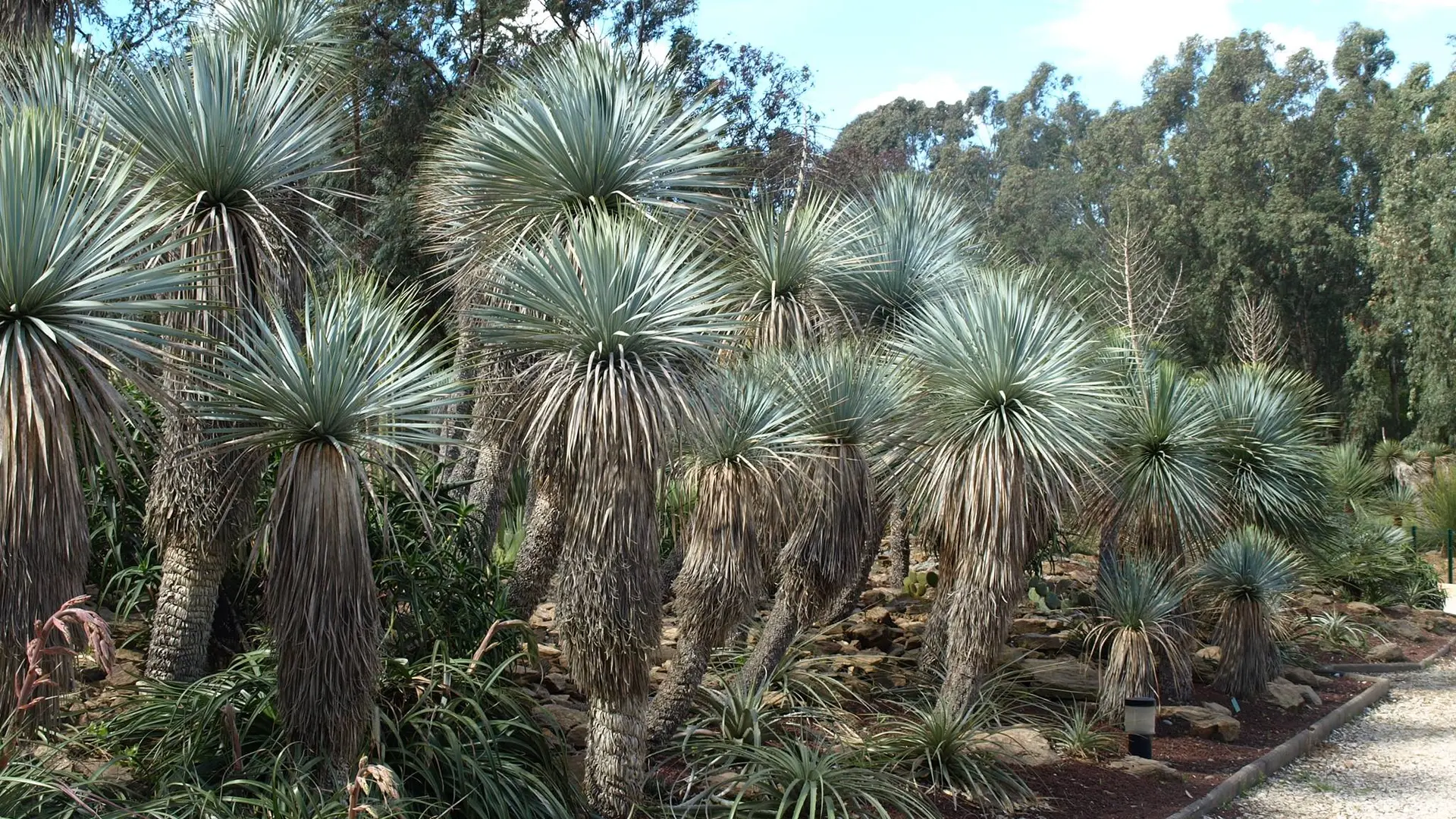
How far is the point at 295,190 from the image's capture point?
7.10 m

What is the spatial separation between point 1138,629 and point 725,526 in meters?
5.02

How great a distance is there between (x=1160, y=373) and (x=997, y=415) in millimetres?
3805

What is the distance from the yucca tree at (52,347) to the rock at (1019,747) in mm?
6434

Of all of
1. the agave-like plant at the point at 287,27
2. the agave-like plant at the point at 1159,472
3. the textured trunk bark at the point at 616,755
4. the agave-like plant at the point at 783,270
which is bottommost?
the textured trunk bark at the point at 616,755

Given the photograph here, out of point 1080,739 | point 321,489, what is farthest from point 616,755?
point 1080,739

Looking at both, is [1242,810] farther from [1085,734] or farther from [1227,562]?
[1227,562]

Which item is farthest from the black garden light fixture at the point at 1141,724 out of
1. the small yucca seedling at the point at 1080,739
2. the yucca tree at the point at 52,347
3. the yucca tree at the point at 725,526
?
the yucca tree at the point at 52,347

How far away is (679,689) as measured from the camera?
8047 millimetres

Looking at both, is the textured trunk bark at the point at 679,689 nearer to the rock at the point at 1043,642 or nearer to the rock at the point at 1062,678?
the rock at the point at 1062,678

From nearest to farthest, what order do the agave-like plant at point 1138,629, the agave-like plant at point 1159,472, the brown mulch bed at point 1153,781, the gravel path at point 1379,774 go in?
the brown mulch bed at point 1153,781, the gravel path at point 1379,774, the agave-like plant at point 1138,629, the agave-like plant at point 1159,472

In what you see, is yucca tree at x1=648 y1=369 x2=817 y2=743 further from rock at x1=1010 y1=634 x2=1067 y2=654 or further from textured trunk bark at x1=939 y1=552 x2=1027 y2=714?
rock at x1=1010 y1=634 x2=1067 y2=654

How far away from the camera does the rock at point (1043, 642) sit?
41.0 ft

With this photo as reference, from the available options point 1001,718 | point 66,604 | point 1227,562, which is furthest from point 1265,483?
point 66,604

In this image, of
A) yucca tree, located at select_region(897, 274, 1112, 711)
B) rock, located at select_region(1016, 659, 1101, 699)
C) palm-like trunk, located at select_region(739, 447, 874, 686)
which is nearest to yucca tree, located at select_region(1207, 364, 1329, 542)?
rock, located at select_region(1016, 659, 1101, 699)
